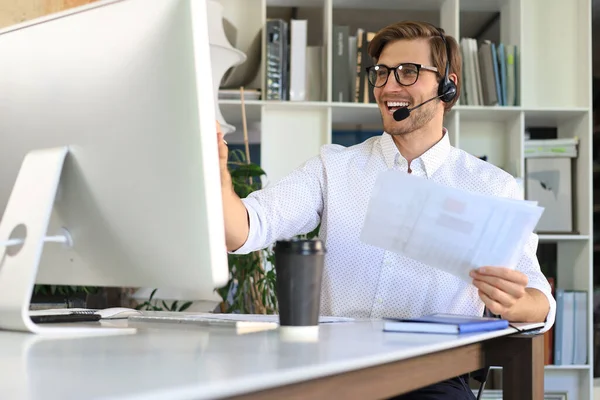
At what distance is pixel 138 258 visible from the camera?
1034 millimetres

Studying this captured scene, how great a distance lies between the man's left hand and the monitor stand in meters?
0.62

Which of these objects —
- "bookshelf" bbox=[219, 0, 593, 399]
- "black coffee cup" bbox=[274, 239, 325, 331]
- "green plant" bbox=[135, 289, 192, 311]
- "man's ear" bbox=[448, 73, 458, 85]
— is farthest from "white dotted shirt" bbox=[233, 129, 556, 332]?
"bookshelf" bbox=[219, 0, 593, 399]

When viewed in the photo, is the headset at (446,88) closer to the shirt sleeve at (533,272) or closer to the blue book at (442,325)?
the shirt sleeve at (533,272)

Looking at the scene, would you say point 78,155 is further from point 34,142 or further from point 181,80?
point 181,80

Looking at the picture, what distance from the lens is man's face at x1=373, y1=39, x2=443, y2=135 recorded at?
2041 mm

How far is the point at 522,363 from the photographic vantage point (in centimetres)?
130

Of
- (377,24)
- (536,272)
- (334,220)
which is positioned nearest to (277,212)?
(334,220)

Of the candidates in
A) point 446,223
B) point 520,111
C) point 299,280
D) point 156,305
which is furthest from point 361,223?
point 520,111

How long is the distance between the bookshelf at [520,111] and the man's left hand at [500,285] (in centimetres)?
194

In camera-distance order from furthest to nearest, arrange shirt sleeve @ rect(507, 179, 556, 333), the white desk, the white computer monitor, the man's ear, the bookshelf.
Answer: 1. the bookshelf
2. the man's ear
3. shirt sleeve @ rect(507, 179, 556, 333)
4. the white computer monitor
5. the white desk

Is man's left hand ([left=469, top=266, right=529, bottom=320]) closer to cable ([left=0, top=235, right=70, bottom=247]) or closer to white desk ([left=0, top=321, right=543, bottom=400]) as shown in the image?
white desk ([left=0, top=321, right=543, bottom=400])

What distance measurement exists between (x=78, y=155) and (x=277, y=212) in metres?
0.88

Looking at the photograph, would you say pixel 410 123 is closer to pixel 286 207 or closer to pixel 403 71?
pixel 403 71

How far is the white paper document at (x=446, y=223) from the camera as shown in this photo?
1.26m
